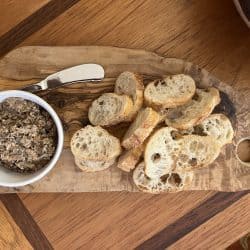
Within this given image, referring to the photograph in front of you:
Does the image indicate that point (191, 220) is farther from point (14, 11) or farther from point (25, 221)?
point (14, 11)

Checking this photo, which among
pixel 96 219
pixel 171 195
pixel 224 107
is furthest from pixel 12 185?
pixel 224 107

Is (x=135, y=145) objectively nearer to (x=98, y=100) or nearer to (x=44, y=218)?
(x=98, y=100)

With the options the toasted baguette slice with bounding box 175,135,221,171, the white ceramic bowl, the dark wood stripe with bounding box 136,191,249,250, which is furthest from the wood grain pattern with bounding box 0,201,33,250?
the toasted baguette slice with bounding box 175,135,221,171

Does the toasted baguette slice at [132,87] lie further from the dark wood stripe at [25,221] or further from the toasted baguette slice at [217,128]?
the dark wood stripe at [25,221]

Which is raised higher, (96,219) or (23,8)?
(23,8)

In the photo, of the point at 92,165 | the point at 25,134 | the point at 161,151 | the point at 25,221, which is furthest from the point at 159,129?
the point at 25,221

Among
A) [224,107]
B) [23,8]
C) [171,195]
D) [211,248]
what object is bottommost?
[211,248]

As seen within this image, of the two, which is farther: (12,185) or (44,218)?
(44,218)
